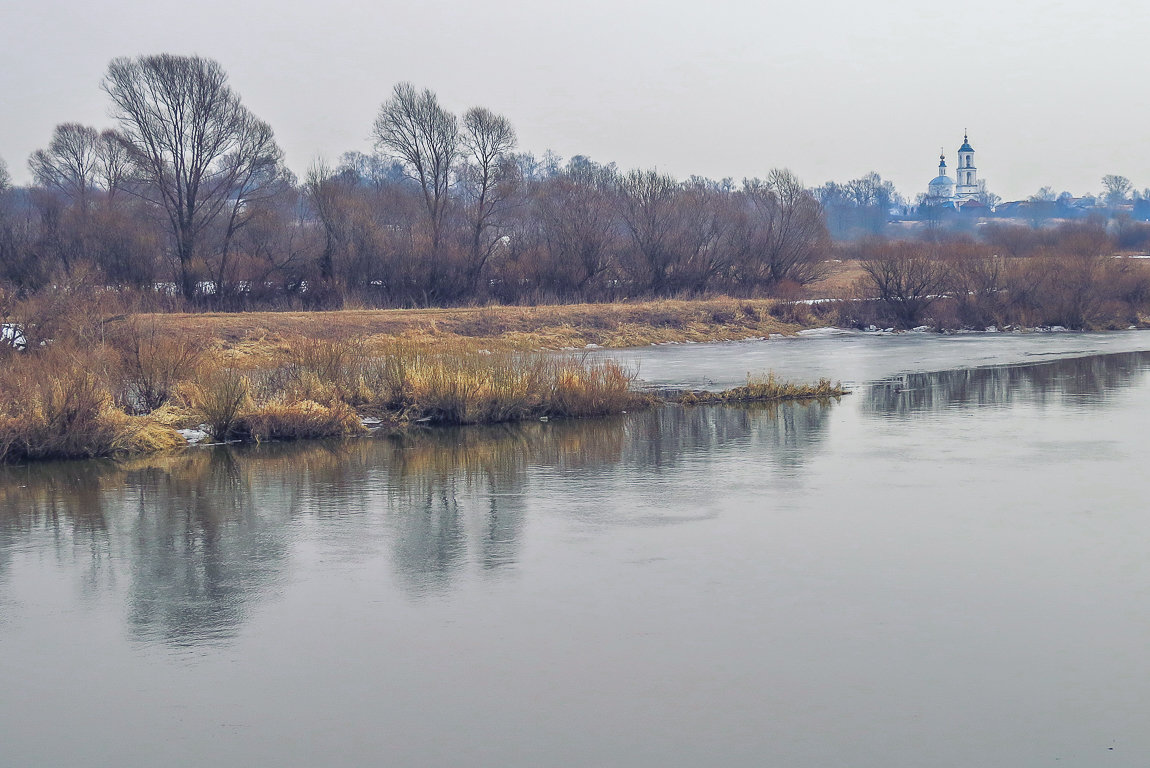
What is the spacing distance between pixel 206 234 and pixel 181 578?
35121 millimetres

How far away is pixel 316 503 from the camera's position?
12.5 meters

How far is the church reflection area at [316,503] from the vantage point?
9.41 metres

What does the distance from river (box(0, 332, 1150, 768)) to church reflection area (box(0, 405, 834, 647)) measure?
2.3 inches

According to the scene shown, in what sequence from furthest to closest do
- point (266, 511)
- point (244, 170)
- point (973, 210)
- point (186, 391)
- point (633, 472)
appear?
1. point (973, 210)
2. point (244, 170)
3. point (186, 391)
4. point (633, 472)
5. point (266, 511)

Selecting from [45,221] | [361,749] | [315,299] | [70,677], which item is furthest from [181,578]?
[45,221]

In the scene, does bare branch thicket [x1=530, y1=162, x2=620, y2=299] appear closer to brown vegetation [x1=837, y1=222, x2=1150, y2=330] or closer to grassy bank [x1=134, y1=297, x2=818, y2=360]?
grassy bank [x1=134, y1=297, x2=818, y2=360]

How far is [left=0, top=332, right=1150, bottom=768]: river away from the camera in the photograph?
6348 millimetres

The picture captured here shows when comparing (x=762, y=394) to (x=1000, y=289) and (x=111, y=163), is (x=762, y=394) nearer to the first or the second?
(x=1000, y=289)

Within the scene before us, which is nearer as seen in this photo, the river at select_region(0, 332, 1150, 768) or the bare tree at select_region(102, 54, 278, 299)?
the river at select_region(0, 332, 1150, 768)

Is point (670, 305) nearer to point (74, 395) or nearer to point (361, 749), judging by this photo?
point (74, 395)

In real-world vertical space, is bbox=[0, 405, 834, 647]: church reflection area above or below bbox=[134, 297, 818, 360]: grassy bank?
below

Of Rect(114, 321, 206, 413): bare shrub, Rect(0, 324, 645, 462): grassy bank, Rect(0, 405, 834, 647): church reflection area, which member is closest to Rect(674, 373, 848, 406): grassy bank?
Rect(0, 324, 645, 462): grassy bank

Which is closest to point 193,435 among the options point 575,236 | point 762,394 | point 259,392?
point 259,392

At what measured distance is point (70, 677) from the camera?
7.27m
